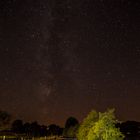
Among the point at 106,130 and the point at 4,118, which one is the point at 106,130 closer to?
the point at 106,130

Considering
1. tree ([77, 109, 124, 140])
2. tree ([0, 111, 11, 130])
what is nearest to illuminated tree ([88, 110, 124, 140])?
tree ([77, 109, 124, 140])

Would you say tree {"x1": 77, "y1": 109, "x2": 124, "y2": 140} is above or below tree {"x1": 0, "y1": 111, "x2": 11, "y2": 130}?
below

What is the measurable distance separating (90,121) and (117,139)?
1663cm

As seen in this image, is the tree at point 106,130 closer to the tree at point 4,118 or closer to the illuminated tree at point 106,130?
the illuminated tree at point 106,130

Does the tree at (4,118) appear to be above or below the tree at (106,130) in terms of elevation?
above

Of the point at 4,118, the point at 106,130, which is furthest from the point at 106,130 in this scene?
the point at 4,118

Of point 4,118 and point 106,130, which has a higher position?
point 4,118

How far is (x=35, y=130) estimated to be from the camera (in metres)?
197

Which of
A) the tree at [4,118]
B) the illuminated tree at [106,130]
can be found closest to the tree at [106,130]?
the illuminated tree at [106,130]

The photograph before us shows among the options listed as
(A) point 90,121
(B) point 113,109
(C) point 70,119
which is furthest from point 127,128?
(B) point 113,109

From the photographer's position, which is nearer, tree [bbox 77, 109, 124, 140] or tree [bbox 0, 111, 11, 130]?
tree [bbox 77, 109, 124, 140]

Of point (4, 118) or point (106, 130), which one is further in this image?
point (4, 118)

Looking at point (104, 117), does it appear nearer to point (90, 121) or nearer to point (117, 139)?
point (117, 139)

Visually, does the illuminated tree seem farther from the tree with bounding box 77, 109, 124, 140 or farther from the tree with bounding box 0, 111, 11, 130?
the tree with bounding box 0, 111, 11, 130
